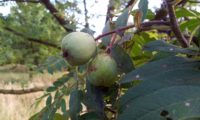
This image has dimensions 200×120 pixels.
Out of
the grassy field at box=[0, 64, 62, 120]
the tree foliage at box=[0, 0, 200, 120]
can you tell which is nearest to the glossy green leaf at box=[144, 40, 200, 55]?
the tree foliage at box=[0, 0, 200, 120]

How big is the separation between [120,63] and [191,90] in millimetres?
200

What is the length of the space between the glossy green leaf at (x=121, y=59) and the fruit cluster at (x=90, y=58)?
0.10 feet

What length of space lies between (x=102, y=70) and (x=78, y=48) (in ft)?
0.16

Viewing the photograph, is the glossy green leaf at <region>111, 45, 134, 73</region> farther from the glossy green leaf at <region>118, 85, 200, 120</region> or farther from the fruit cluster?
the glossy green leaf at <region>118, 85, 200, 120</region>

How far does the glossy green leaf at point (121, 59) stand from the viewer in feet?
2.13

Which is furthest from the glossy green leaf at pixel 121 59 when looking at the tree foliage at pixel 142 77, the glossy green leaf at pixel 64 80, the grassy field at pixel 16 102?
the grassy field at pixel 16 102

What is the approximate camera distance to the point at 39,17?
3.74 m

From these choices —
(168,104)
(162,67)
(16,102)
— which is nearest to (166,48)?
(162,67)

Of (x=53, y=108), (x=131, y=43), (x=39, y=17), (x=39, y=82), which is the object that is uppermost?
(x=39, y=17)

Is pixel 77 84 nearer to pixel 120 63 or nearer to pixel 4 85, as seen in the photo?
pixel 120 63

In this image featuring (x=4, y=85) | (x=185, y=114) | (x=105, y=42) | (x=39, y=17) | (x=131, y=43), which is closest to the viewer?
(x=185, y=114)

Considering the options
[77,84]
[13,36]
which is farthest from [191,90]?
[13,36]

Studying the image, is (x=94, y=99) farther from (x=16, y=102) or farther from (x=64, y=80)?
(x=16, y=102)

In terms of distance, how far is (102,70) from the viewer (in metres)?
0.60
